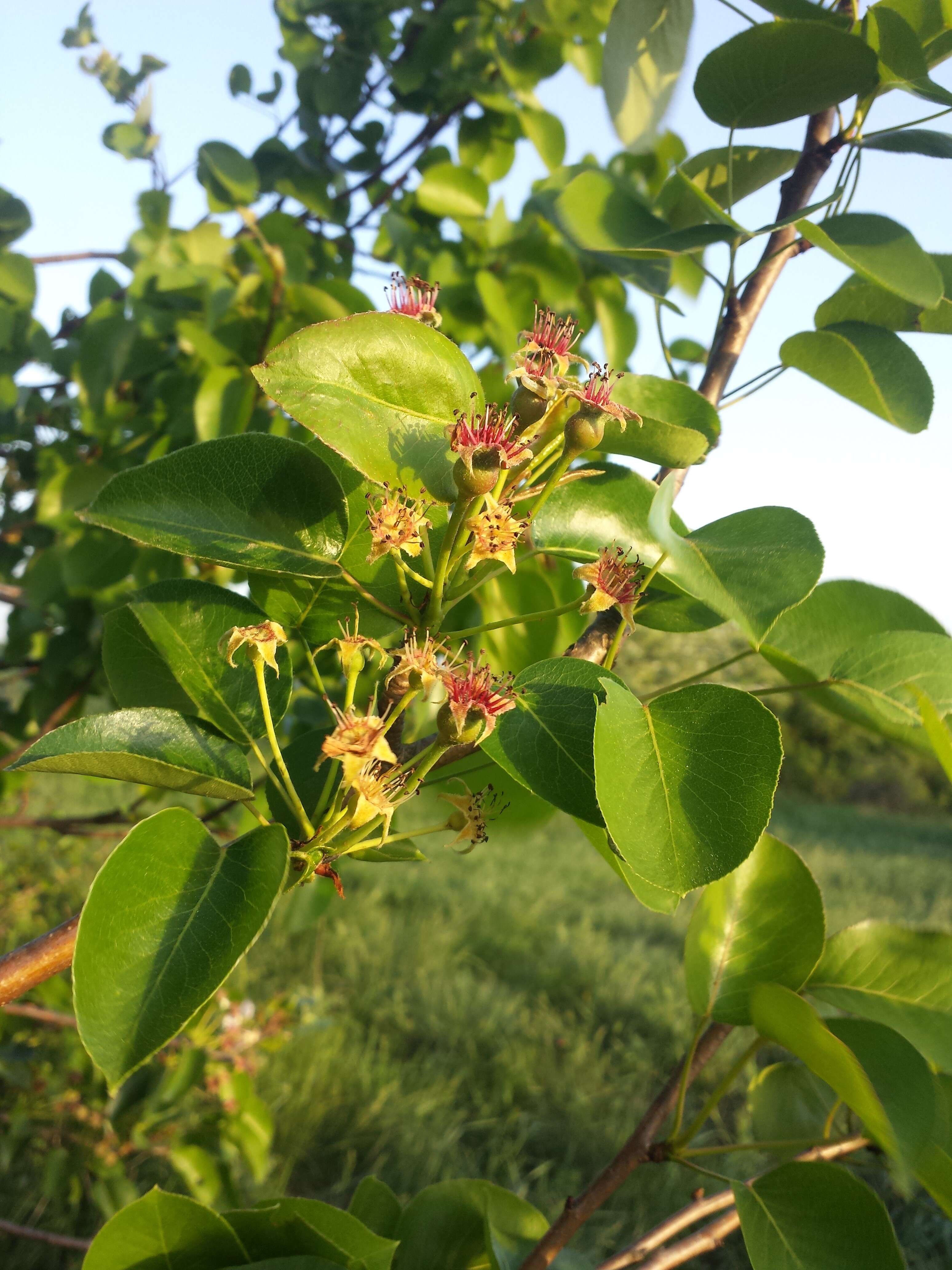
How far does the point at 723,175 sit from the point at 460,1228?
0.65 meters

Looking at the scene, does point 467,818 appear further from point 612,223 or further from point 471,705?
point 612,223

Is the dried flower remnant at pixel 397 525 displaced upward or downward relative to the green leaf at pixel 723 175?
downward

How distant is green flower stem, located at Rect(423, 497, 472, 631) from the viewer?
13.4 inches

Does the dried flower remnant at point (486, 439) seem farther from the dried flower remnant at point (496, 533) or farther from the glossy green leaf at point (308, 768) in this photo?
the glossy green leaf at point (308, 768)

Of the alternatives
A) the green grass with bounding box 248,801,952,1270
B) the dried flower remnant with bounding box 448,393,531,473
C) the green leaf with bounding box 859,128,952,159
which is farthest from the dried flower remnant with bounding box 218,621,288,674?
the green grass with bounding box 248,801,952,1270

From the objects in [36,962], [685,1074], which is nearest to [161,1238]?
[36,962]

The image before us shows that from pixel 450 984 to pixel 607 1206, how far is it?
0.87m

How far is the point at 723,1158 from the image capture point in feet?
7.18

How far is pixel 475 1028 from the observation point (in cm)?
255

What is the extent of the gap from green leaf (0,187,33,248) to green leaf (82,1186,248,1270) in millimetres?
1481

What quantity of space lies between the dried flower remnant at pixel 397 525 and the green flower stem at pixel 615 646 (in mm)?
94

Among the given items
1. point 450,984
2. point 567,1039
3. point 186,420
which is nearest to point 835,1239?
point 186,420

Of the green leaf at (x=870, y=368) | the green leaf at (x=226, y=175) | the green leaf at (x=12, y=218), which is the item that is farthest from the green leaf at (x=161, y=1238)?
the green leaf at (x=12, y=218)

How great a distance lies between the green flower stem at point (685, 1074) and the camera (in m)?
0.45
